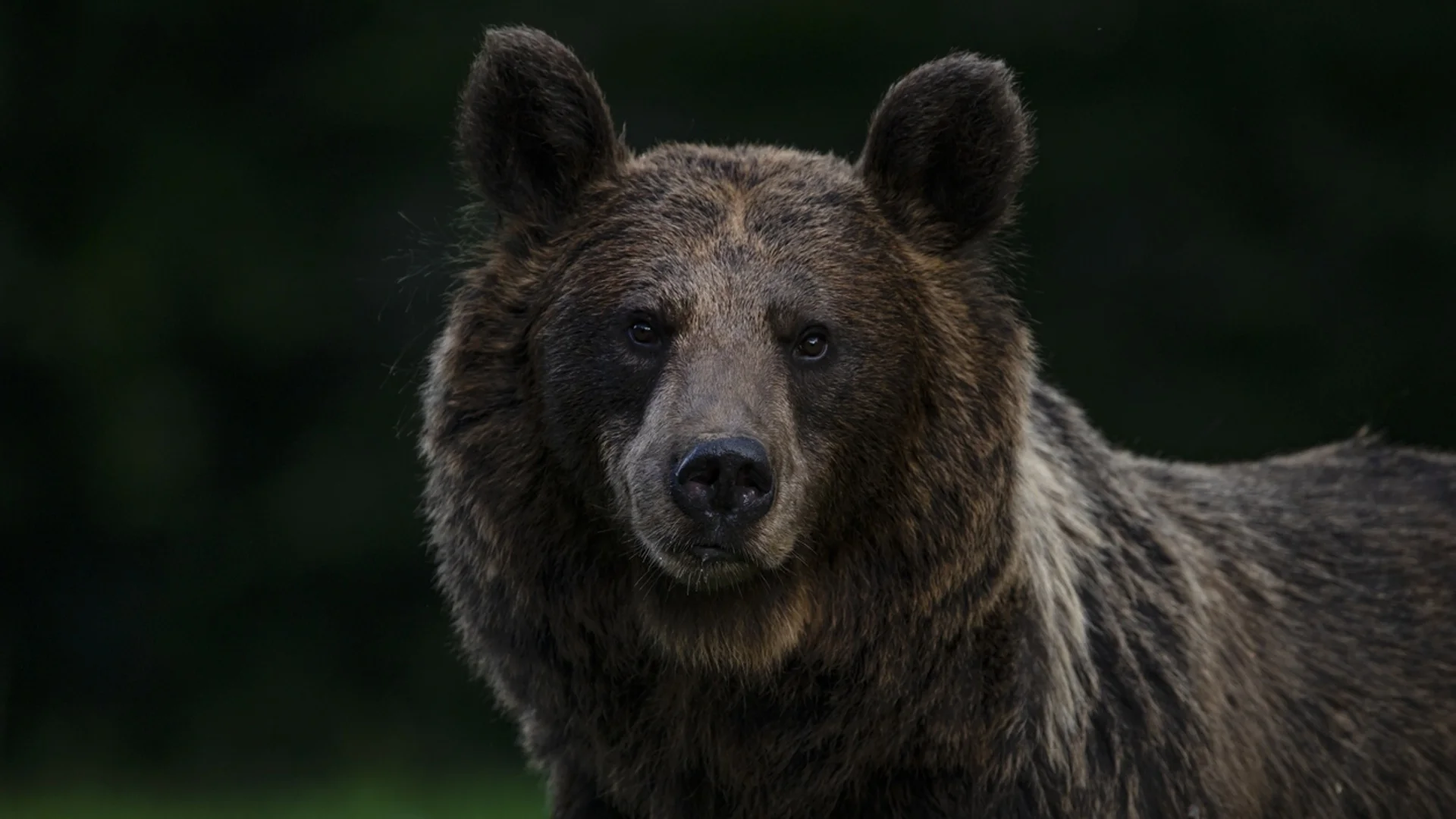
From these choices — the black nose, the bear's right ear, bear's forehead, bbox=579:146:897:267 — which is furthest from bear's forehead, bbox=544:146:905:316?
the black nose

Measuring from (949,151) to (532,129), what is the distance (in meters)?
1.04

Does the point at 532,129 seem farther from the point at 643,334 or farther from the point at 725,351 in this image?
the point at 725,351

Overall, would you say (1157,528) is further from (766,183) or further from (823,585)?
(766,183)

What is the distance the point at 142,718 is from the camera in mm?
11602

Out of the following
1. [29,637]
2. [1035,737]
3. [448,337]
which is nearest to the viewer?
[1035,737]

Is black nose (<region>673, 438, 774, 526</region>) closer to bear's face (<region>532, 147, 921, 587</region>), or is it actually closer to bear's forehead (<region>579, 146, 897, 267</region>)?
bear's face (<region>532, 147, 921, 587</region>)

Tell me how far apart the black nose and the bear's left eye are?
0.44m

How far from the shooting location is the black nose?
168 inches

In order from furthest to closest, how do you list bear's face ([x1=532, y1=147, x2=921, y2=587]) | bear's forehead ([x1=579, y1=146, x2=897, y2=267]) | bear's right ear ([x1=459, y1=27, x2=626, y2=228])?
bear's right ear ([x1=459, y1=27, x2=626, y2=228]) < bear's forehead ([x1=579, y1=146, x2=897, y2=267]) < bear's face ([x1=532, y1=147, x2=921, y2=587])

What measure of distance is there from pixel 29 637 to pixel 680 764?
779cm

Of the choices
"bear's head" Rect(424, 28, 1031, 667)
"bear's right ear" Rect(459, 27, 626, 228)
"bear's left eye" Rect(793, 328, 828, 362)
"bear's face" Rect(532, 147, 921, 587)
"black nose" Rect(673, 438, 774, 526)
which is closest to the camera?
"black nose" Rect(673, 438, 774, 526)

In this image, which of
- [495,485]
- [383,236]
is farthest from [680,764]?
[383,236]

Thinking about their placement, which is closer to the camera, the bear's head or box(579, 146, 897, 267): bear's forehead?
the bear's head

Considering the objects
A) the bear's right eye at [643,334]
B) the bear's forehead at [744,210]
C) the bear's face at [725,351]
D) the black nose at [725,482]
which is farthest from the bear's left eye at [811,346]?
the black nose at [725,482]
